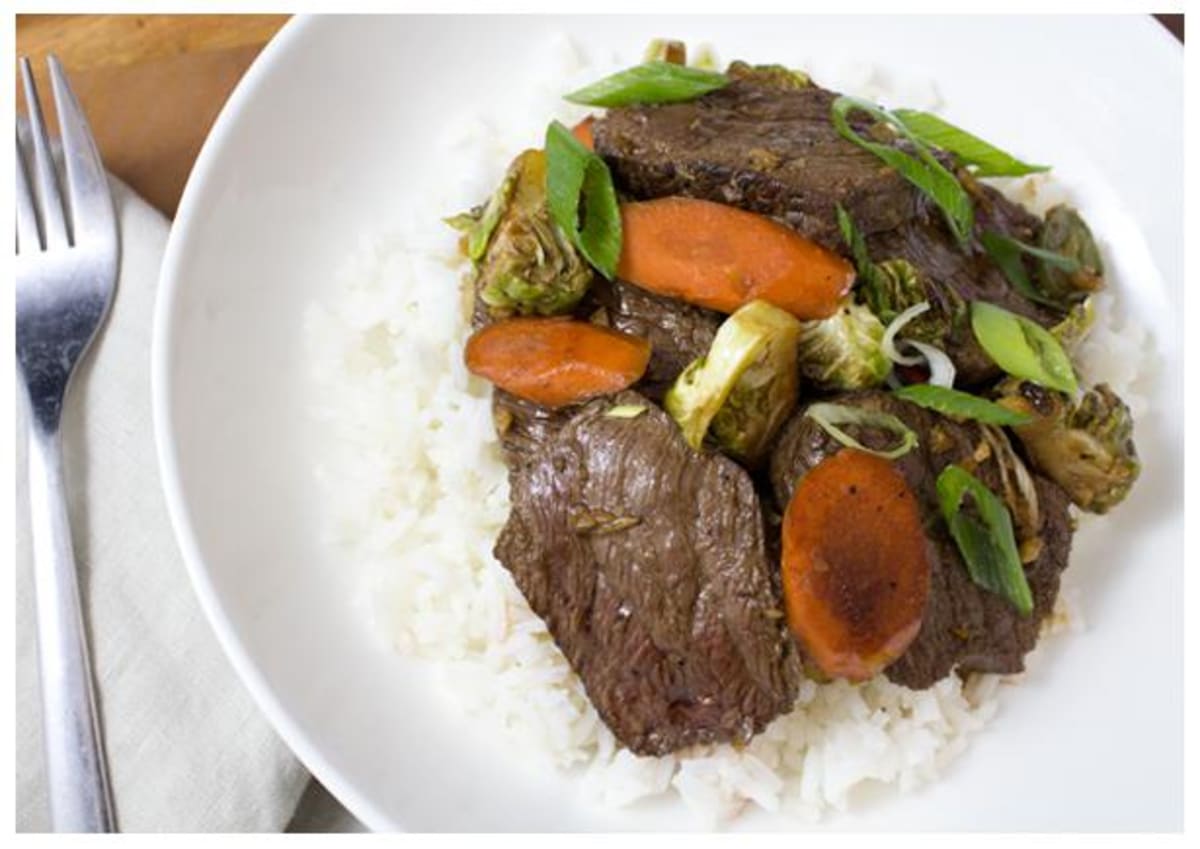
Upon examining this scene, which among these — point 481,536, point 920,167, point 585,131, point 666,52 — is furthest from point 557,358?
point 666,52

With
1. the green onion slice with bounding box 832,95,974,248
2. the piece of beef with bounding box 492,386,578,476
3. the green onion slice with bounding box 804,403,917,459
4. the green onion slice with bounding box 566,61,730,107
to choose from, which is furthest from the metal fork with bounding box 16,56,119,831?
the green onion slice with bounding box 832,95,974,248

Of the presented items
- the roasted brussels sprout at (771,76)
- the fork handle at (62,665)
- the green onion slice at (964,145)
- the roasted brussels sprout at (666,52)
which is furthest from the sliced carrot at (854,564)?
the fork handle at (62,665)

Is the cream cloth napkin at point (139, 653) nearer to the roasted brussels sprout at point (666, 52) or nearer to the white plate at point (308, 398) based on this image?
the white plate at point (308, 398)

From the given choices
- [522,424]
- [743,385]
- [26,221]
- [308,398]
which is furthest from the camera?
[26,221]

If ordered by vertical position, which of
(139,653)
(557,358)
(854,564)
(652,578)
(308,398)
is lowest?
(139,653)

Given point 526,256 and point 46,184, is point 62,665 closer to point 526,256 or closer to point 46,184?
point 46,184
